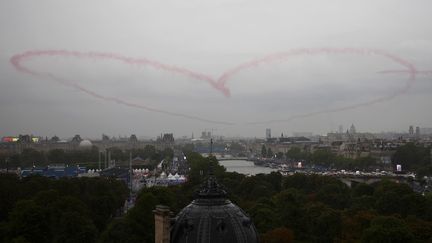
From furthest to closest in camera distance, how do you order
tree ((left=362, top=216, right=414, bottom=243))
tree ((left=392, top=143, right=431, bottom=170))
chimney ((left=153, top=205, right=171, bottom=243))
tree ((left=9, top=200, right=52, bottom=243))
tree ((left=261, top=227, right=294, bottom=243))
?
→ tree ((left=392, top=143, right=431, bottom=170))
tree ((left=9, top=200, right=52, bottom=243))
tree ((left=261, top=227, right=294, bottom=243))
tree ((left=362, top=216, right=414, bottom=243))
chimney ((left=153, top=205, right=171, bottom=243))

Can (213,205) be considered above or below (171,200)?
above

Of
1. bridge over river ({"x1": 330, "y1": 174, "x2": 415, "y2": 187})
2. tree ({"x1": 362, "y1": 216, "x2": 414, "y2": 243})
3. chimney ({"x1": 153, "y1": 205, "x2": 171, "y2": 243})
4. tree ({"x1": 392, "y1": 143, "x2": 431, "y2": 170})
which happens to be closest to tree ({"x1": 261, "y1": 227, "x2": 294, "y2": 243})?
tree ({"x1": 362, "y1": 216, "x2": 414, "y2": 243})

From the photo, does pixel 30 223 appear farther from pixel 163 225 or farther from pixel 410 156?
pixel 410 156

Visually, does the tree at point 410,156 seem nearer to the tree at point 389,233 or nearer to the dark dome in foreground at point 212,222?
the tree at point 389,233

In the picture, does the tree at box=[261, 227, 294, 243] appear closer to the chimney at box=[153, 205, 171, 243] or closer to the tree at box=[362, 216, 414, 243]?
the tree at box=[362, 216, 414, 243]

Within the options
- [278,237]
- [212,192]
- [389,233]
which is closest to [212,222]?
[212,192]

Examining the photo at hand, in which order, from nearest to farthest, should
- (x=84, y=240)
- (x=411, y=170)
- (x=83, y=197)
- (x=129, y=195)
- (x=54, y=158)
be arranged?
1. (x=84, y=240)
2. (x=83, y=197)
3. (x=129, y=195)
4. (x=411, y=170)
5. (x=54, y=158)

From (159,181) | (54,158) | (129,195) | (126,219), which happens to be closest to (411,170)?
(159,181)

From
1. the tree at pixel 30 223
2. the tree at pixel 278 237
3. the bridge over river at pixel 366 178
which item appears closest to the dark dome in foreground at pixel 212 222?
the tree at pixel 278 237

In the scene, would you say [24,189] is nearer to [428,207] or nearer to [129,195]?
[129,195]
